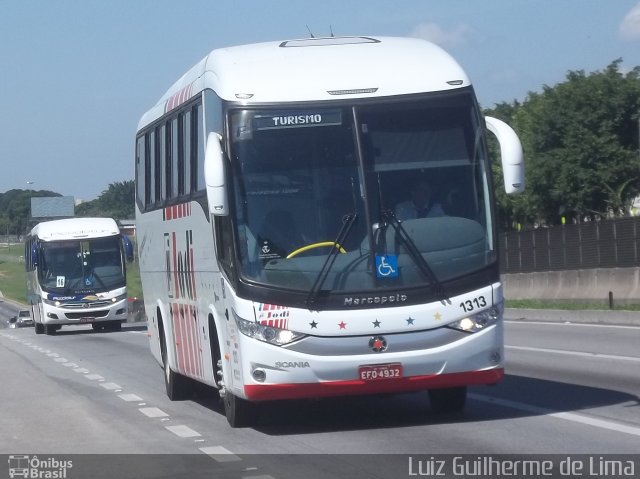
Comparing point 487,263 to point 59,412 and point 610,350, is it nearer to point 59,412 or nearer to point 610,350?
point 59,412

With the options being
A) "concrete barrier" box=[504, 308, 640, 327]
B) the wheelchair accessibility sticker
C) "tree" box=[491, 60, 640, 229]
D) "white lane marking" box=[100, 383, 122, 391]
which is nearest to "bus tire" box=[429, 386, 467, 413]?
the wheelchair accessibility sticker

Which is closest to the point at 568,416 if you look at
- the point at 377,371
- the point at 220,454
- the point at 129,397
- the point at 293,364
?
the point at 377,371

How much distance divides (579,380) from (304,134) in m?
5.69

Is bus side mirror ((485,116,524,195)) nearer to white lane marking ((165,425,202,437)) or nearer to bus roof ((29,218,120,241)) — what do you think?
white lane marking ((165,425,202,437))

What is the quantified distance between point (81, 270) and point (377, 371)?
30.0 metres

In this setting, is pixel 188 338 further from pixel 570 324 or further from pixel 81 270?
pixel 81 270

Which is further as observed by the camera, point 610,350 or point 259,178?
point 610,350

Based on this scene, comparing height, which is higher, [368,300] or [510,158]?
[510,158]

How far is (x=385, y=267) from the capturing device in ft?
35.4

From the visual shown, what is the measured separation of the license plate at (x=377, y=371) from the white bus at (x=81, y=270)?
29.1 meters

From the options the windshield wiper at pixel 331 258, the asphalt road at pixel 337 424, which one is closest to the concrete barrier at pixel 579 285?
the asphalt road at pixel 337 424

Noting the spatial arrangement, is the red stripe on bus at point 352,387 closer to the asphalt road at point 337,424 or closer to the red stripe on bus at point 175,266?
the asphalt road at point 337,424

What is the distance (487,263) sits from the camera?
435 inches

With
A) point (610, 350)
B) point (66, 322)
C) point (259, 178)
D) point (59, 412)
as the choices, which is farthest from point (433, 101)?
point (66, 322)
